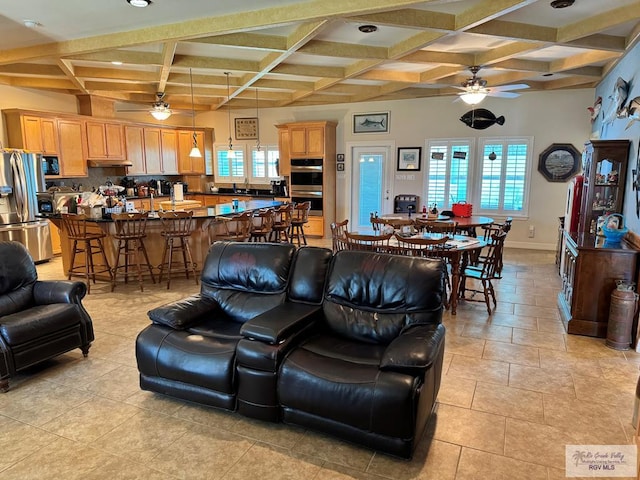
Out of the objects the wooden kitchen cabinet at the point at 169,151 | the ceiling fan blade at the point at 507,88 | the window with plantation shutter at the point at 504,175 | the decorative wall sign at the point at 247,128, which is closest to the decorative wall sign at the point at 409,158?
the window with plantation shutter at the point at 504,175

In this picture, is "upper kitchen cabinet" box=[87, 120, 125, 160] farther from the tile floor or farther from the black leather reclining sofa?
the black leather reclining sofa

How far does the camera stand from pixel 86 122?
25.6 feet

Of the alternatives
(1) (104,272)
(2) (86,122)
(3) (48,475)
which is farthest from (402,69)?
(3) (48,475)

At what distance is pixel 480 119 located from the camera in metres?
7.83

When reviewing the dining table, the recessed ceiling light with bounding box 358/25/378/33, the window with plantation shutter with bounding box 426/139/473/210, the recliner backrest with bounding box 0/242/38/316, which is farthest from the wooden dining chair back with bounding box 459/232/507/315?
the recliner backrest with bounding box 0/242/38/316

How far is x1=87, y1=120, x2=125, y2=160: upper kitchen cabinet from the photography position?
7.92 m

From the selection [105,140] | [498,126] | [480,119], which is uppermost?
[480,119]

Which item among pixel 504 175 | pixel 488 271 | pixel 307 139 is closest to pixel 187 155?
pixel 307 139

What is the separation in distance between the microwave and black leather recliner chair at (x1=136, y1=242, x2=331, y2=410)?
5.52m

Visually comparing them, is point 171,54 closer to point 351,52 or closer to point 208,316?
point 351,52

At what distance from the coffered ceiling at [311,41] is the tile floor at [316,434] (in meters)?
2.95

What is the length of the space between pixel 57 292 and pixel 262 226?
3.39 metres

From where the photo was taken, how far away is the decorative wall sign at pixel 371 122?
8.60m

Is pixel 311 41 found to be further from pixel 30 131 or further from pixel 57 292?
pixel 30 131
